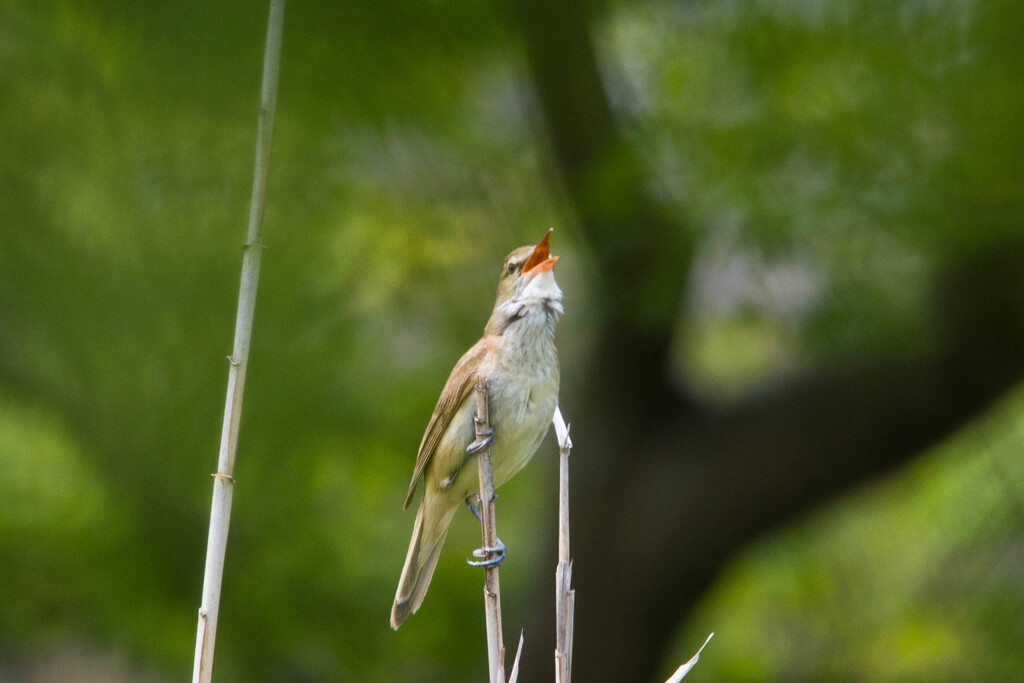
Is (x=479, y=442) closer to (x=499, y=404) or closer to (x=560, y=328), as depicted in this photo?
(x=499, y=404)

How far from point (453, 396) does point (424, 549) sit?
0.46m

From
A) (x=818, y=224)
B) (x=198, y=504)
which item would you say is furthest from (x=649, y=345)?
(x=198, y=504)

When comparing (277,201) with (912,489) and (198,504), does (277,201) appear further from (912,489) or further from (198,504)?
(912,489)

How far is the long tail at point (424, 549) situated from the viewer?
2658 millimetres

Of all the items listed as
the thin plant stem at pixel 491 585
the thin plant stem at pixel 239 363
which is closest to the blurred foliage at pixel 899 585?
the thin plant stem at pixel 491 585

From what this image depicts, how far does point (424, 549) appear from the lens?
2754 millimetres

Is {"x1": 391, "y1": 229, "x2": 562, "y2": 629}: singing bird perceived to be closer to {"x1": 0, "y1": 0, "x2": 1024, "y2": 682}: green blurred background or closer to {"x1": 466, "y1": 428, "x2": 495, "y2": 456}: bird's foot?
{"x1": 466, "y1": 428, "x2": 495, "y2": 456}: bird's foot

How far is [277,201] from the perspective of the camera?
10.6 ft

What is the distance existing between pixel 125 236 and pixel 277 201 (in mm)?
488

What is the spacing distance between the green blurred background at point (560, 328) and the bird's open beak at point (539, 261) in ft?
2.33

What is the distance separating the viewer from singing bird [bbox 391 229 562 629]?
8.38 ft

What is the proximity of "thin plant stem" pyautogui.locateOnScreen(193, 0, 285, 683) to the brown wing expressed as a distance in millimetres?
1075

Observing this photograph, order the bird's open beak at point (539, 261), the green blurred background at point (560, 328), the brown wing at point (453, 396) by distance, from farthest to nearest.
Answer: the green blurred background at point (560, 328)
the brown wing at point (453, 396)
the bird's open beak at point (539, 261)

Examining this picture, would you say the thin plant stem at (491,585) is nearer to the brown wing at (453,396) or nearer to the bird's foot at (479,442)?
the bird's foot at (479,442)
